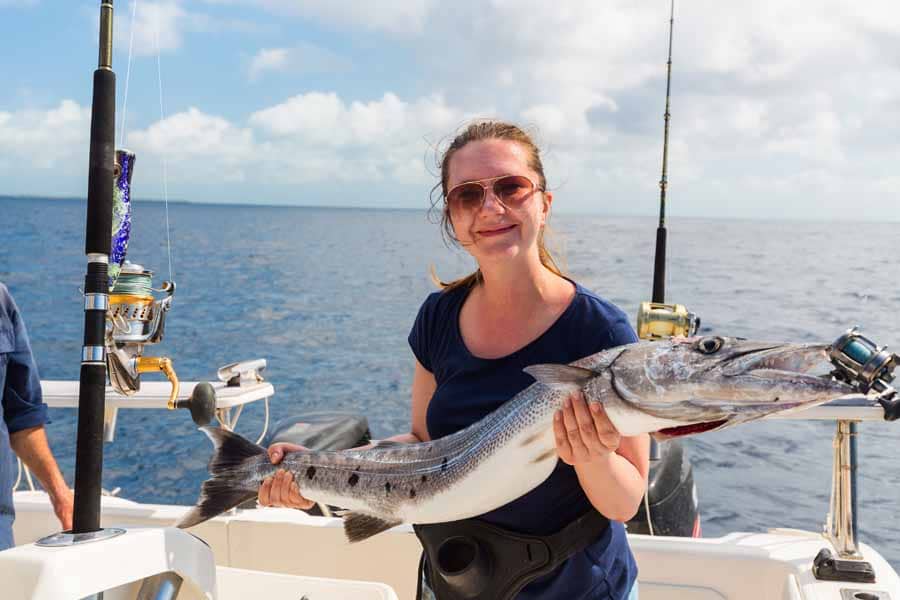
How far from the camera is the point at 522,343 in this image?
205cm

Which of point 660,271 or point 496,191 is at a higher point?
→ point 496,191

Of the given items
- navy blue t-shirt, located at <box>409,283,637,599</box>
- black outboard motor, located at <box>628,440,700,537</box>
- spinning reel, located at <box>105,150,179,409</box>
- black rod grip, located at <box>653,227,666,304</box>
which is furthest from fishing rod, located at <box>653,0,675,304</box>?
spinning reel, located at <box>105,150,179,409</box>

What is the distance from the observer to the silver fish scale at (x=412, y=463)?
6.35 ft

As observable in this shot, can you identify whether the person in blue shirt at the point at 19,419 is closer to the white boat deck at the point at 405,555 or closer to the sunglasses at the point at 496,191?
the white boat deck at the point at 405,555

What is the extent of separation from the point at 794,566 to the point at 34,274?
32.6 metres

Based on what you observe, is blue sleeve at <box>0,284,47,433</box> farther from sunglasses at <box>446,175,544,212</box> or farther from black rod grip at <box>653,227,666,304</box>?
black rod grip at <box>653,227,666,304</box>

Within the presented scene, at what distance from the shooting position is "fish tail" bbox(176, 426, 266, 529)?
7.82 feet

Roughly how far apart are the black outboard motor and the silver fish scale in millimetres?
2118

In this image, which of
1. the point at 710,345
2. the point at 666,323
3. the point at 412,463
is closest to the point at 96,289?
the point at 412,463

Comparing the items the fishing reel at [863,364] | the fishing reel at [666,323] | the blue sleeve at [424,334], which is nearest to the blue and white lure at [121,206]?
the blue sleeve at [424,334]

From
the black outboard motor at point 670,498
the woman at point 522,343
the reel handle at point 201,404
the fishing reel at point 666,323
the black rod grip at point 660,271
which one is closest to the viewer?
the woman at point 522,343

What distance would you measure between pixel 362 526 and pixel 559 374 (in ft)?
3.01

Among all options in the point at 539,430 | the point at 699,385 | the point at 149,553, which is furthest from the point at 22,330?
the point at 699,385

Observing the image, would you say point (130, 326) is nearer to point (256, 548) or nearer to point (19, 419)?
point (19, 419)
